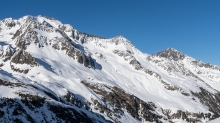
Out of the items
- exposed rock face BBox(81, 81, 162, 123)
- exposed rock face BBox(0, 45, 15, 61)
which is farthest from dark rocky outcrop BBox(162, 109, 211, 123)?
exposed rock face BBox(0, 45, 15, 61)

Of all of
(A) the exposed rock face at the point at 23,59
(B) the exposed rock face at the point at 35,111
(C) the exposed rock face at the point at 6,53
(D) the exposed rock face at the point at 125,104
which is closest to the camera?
(B) the exposed rock face at the point at 35,111

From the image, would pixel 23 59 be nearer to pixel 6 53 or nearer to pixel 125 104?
pixel 6 53

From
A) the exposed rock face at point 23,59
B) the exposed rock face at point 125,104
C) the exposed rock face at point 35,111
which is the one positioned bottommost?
the exposed rock face at point 35,111

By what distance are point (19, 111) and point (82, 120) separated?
2544cm

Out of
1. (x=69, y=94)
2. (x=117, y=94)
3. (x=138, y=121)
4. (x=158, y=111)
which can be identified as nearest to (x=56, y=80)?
(x=69, y=94)

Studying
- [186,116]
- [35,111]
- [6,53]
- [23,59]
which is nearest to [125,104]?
[186,116]

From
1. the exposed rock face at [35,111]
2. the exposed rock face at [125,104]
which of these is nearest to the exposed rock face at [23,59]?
the exposed rock face at [125,104]

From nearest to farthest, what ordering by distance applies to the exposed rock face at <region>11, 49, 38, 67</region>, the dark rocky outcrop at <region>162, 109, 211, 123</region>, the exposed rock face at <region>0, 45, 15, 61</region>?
1. the exposed rock face at <region>11, 49, 38, 67</region>
2. the dark rocky outcrop at <region>162, 109, 211, 123</region>
3. the exposed rock face at <region>0, 45, 15, 61</region>

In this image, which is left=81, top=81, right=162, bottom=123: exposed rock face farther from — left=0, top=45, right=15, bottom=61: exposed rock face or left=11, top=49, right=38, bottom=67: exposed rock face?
left=0, top=45, right=15, bottom=61: exposed rock face

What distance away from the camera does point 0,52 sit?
188m

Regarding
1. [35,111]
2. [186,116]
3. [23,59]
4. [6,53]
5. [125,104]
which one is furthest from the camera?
[6,53]

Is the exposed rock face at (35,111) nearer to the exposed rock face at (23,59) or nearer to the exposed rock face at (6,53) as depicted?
the exposed rock face at (23,59)

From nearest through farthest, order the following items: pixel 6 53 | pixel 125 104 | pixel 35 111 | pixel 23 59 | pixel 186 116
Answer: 1. pixel 35 111
2. pixel 125 104
3. pixel 23 59
4. pixel 186 116
5. pixel 6 53

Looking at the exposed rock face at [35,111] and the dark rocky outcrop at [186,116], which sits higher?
the dark rocky outcrop at [186,116]
